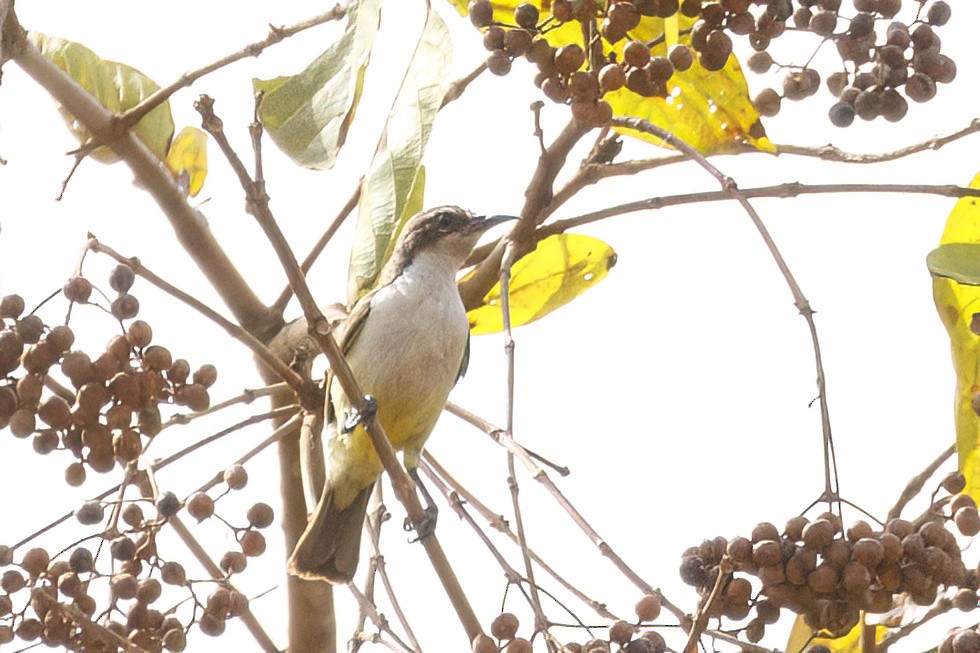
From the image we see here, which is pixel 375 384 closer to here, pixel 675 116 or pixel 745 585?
pixel 675 116

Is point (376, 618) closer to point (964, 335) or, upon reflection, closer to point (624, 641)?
point (624, 641)

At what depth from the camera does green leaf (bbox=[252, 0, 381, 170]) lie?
346 cm

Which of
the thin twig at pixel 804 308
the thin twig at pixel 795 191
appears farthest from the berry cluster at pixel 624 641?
the thin twig at pixel 795 191

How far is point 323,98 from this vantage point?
3527 mm

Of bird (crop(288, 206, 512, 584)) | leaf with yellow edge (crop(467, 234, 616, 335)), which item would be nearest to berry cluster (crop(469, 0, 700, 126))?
leaf with yellow edge (crop(467, 234, 616, 335))

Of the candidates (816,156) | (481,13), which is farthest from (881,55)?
(481,13)

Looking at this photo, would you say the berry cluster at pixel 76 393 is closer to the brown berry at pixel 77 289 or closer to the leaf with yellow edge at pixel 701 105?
the brown berry at pixel 77 289

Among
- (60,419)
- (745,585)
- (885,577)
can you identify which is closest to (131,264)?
(60,419)

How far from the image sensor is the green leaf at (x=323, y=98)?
346cm

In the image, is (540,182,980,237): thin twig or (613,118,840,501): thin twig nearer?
(613,118,840,501): thin twig

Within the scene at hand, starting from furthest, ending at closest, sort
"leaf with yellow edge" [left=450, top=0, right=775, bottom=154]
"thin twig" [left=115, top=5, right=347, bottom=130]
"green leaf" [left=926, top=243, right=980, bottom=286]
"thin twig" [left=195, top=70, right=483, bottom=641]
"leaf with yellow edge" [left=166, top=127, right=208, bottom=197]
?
"leaf with yellow edge" [left=166, top=127, right=208, bottom=197]
"leaf with yellow edge" [left=450, top=0, right=775, bottom=154]
"thin twig" [left=115, top=5, right=347, bottom=130]
"green leaf" [left=926, top=243, right=980, bottom=286]
"thin twig" [left=195, top=70, right=483, bottom=641]

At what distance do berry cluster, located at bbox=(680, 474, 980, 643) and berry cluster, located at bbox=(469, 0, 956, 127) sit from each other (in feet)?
3.41

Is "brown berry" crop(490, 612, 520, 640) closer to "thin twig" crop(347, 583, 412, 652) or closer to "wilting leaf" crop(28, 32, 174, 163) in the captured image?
"thin twig" crop(347, 583, 412, 652)

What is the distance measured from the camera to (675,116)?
342 centimetres
